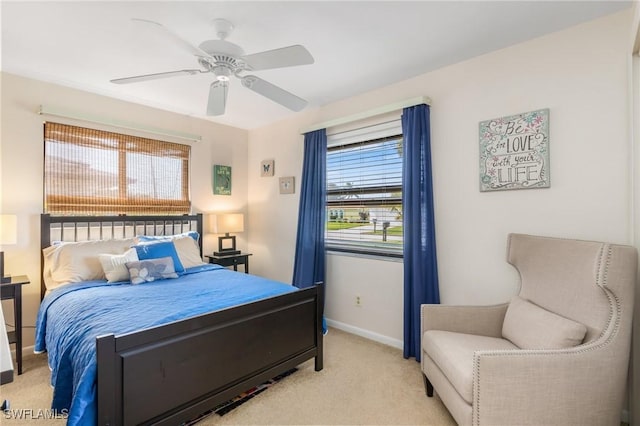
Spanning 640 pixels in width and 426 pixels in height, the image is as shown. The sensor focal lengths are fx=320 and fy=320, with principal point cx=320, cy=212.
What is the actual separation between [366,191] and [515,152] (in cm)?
143

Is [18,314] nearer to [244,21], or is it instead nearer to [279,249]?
[279,249]

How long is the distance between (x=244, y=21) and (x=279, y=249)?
2.78m

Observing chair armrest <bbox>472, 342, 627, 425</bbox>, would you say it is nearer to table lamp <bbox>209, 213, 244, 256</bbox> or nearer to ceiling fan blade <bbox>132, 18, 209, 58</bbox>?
ceiling fan blade <bbox>132, 18, 209, 58</bbox>

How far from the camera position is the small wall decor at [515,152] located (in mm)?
2258

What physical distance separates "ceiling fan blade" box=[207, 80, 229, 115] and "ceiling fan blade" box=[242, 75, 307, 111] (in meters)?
0.17

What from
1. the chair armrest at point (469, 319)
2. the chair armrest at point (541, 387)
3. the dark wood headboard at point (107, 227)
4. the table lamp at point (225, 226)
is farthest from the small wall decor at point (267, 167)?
the chair armrest at point (541, 387)

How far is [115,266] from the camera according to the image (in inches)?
110

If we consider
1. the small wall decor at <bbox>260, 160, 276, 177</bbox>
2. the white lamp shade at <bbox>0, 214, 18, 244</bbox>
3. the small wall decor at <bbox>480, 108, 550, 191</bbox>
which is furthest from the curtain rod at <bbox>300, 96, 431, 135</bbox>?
the white lamp shade at <bbox>0, 214, 18, 244</bbox>

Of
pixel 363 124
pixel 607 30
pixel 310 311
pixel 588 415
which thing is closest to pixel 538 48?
pixel 607 30

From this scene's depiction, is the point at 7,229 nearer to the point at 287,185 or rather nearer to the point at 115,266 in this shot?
the point at 115,266

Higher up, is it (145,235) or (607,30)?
(607,30)

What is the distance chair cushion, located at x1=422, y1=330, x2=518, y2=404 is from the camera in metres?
1.66

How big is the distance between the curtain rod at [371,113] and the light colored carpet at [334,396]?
2253 millimetres

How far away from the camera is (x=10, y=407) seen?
2.10m
